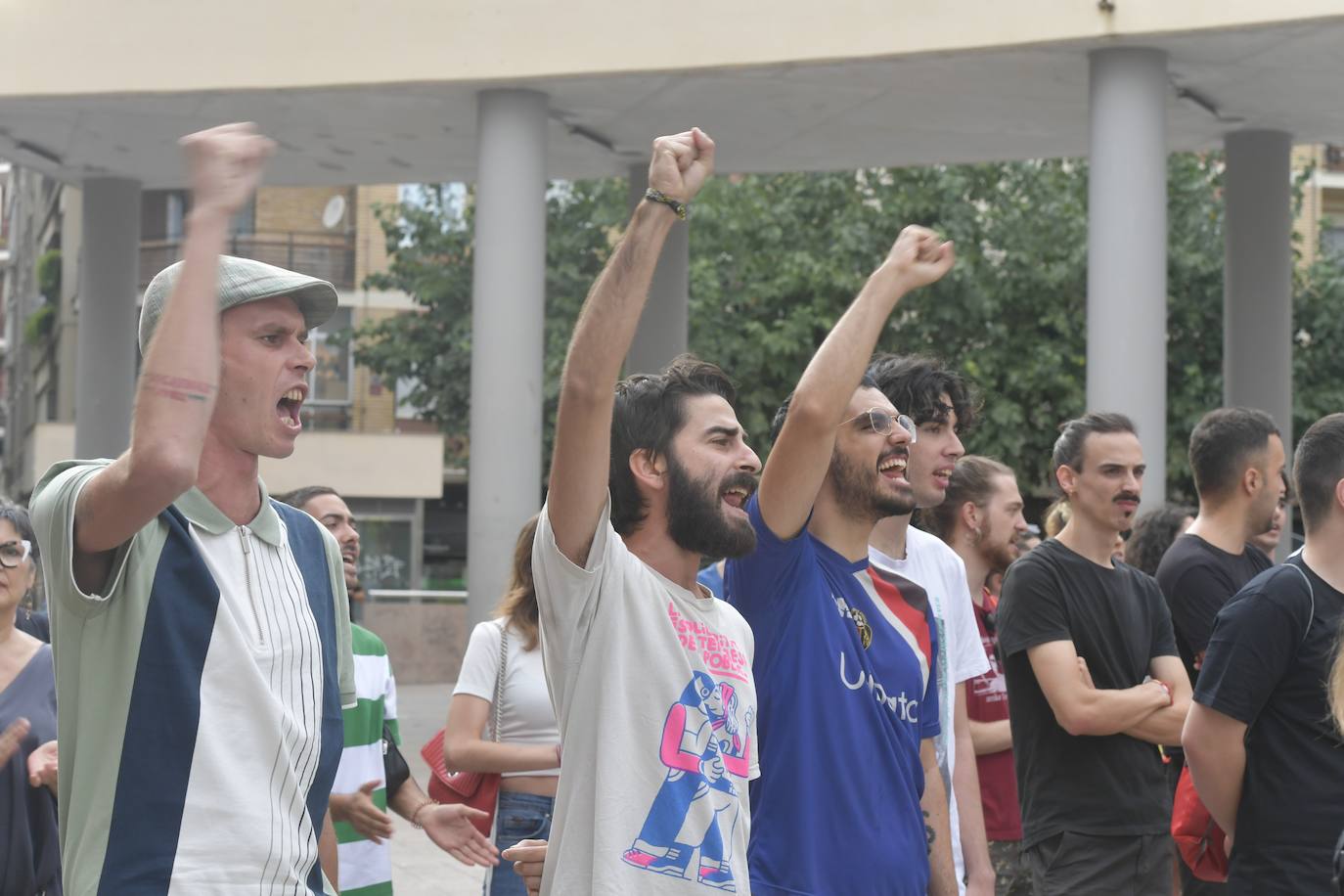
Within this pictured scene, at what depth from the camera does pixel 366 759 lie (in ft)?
20.3

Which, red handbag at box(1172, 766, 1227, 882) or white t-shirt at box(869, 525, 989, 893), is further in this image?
red handbag at box(1172, 766, 1227, 882)

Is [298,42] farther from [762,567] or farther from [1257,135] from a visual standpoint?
[762,567]

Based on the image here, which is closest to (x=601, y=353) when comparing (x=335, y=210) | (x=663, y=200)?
(x=663, y=200)

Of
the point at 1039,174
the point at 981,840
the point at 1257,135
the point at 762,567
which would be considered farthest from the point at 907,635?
the point at 1039,174

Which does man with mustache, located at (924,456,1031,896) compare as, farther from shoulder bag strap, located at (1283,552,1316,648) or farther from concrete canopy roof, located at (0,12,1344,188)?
concrete canopy roof, located at (0,12,1344,188)

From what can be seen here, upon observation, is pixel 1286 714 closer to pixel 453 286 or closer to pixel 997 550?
pixel 997 550

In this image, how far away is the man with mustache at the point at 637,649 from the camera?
352 cm

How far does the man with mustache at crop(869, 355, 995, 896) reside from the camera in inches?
208

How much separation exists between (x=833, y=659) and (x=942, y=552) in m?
1.38

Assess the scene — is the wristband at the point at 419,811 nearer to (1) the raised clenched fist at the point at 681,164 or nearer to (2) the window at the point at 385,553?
(1) the raised clenched fist at the point at 681,164

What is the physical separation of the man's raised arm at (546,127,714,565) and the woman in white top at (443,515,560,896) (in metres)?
2.39

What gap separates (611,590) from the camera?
3.72m

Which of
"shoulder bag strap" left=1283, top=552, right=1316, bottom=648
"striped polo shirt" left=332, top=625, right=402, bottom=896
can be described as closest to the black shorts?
"shoulder bag strap" left=1283, top=552, right=1316, bottom=648

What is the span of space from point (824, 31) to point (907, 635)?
967cm
